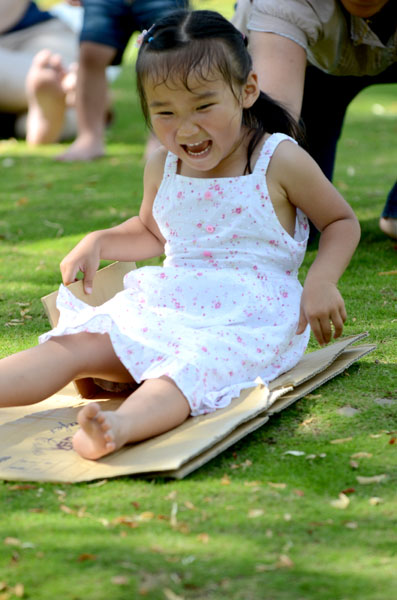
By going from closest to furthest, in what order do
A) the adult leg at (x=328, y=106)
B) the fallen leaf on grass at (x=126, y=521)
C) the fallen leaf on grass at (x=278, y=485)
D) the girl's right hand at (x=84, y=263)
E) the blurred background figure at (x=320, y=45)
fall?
the fallen leaf on grass at (x=126, y=521), the fallen leaf on grass at (x=278, y=485), the girl's right hand at (x=84, y=263), the blurred background figure at (x=320, y=45), the adult leg at (x=328, y=106)

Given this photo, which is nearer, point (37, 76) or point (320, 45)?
point (320, 45)

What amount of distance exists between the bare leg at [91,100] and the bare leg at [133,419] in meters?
3.30

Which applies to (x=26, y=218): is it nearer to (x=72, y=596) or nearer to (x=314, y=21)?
(x=314, y=21)

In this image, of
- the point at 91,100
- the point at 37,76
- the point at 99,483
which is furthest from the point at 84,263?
the point at 37,76

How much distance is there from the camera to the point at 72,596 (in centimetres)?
119

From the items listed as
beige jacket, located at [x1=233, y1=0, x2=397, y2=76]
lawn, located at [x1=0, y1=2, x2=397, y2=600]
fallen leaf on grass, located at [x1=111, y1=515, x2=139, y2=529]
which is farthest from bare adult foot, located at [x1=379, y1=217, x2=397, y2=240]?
fallen leaf on grass, located at [x1=111, y1=515, x2=139, y2=529]

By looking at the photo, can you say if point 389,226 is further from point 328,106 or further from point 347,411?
point 347,411

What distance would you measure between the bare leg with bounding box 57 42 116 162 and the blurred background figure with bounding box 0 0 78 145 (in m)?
0.41

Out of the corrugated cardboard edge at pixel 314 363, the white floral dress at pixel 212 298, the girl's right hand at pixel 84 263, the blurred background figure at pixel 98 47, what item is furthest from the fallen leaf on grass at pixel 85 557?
the blurred background figure at pixel 98 47

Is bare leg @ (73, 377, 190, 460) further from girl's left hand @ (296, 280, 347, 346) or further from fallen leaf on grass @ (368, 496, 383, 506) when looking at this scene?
fallen leaf on grass @ (368, 496, 383, 506)

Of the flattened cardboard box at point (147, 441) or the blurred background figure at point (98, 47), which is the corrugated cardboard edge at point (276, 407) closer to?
the flattened cardboard box at point (147, 441)

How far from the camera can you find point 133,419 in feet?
5.39

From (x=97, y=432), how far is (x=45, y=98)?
13.2 feet

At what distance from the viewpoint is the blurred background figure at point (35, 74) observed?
17.3 feet
